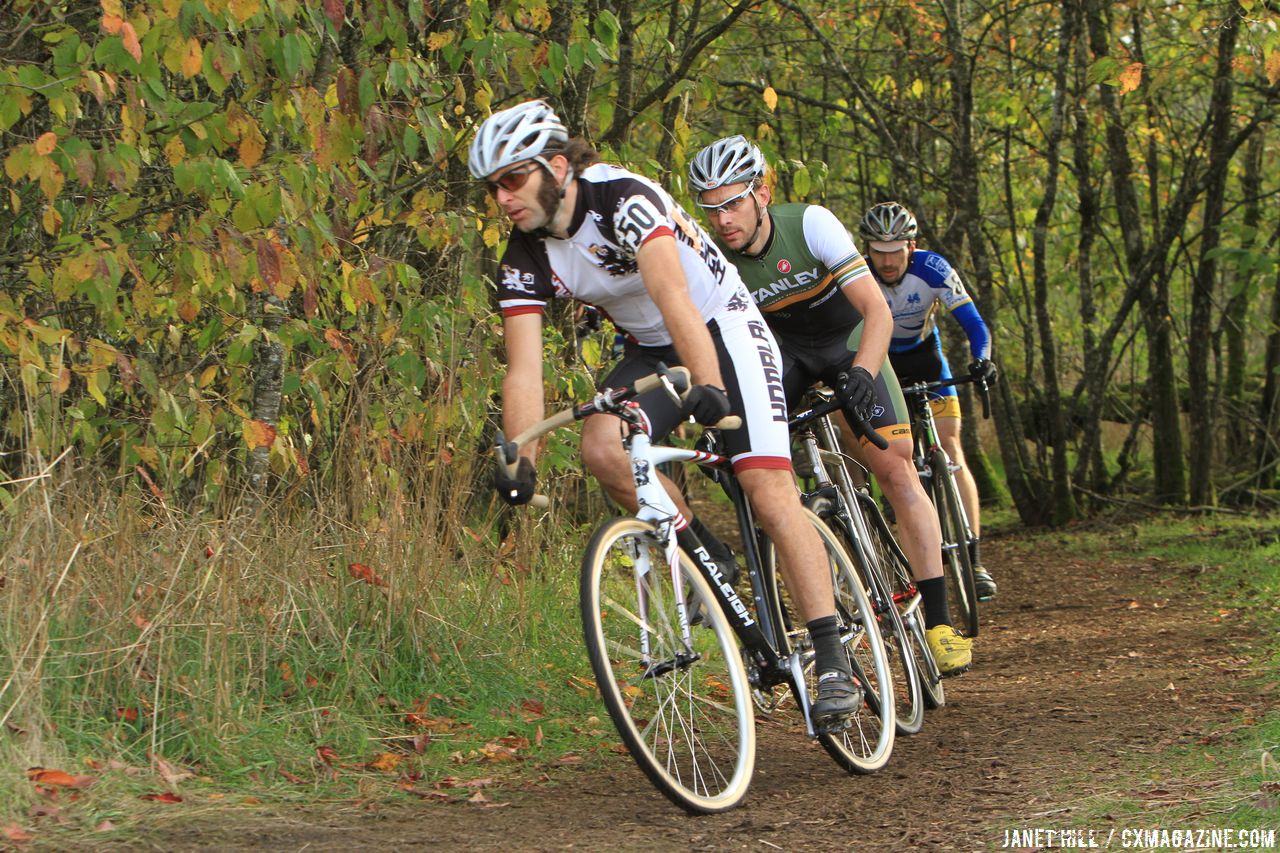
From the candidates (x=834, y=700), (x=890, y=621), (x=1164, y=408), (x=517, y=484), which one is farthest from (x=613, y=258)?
(x=1164, y=408)

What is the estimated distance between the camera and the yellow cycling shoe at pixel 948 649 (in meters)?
5.79

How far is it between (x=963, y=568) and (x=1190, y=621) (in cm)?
144

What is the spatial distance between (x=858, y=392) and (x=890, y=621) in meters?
0.97

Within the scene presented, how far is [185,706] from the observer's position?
4.41 m

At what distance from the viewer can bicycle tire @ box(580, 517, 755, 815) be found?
13.3 feet

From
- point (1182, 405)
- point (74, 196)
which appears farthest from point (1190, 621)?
point (1182, 405)

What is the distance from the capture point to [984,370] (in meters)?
7.54

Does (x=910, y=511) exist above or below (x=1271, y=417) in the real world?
below

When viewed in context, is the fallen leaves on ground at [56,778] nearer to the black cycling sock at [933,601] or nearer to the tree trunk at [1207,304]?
the black cycling sock at [933,601]

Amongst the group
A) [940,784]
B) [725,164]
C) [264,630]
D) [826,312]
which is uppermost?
[725,164]

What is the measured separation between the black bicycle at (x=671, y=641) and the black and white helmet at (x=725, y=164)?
1.20 meters

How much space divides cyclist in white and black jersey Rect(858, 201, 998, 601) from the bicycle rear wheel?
247cm

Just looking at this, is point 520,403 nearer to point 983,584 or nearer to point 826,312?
point 826,312

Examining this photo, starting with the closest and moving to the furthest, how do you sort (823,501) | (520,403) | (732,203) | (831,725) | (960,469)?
(520,403) → (831,725) → (823,501) → (732,203) → (960,469)
